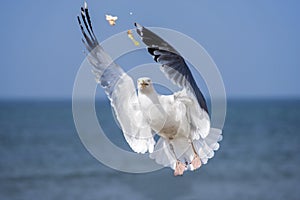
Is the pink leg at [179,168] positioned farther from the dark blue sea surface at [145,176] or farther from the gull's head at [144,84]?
the dark blue sea surface at [145,176]

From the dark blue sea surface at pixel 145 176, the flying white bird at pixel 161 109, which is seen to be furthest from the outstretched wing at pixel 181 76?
the dark blue sea surface at pixel 145 176

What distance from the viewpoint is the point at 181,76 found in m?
3.07

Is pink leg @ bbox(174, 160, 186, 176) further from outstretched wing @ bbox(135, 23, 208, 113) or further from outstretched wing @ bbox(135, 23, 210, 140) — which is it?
outstretched wing @ bbox(135, 23, 208, 113)

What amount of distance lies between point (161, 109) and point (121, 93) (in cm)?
39

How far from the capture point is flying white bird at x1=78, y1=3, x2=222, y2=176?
3.06 meters

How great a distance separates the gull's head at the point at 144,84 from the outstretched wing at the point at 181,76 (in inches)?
3.5

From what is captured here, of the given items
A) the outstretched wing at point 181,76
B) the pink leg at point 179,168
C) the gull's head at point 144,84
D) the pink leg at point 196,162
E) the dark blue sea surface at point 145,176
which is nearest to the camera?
the outstretched wing at point 181,76

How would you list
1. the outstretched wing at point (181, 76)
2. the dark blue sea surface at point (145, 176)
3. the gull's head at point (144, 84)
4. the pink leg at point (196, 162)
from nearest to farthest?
the outstretched wing at point (181, 76)
the gull's head at point (144, 84)
the pink leg at point (196, 162)
the dark blue sea surface at point (145, 176)

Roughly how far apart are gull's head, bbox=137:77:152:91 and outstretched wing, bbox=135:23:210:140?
3.5 inches

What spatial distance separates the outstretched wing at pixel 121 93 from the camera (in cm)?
330

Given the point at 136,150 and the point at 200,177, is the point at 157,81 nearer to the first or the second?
the point at 136,150

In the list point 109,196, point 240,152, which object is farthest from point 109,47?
point 240,152

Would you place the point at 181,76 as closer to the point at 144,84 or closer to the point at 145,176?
the point at 144,84

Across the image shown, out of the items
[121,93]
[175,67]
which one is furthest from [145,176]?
[175,67]
